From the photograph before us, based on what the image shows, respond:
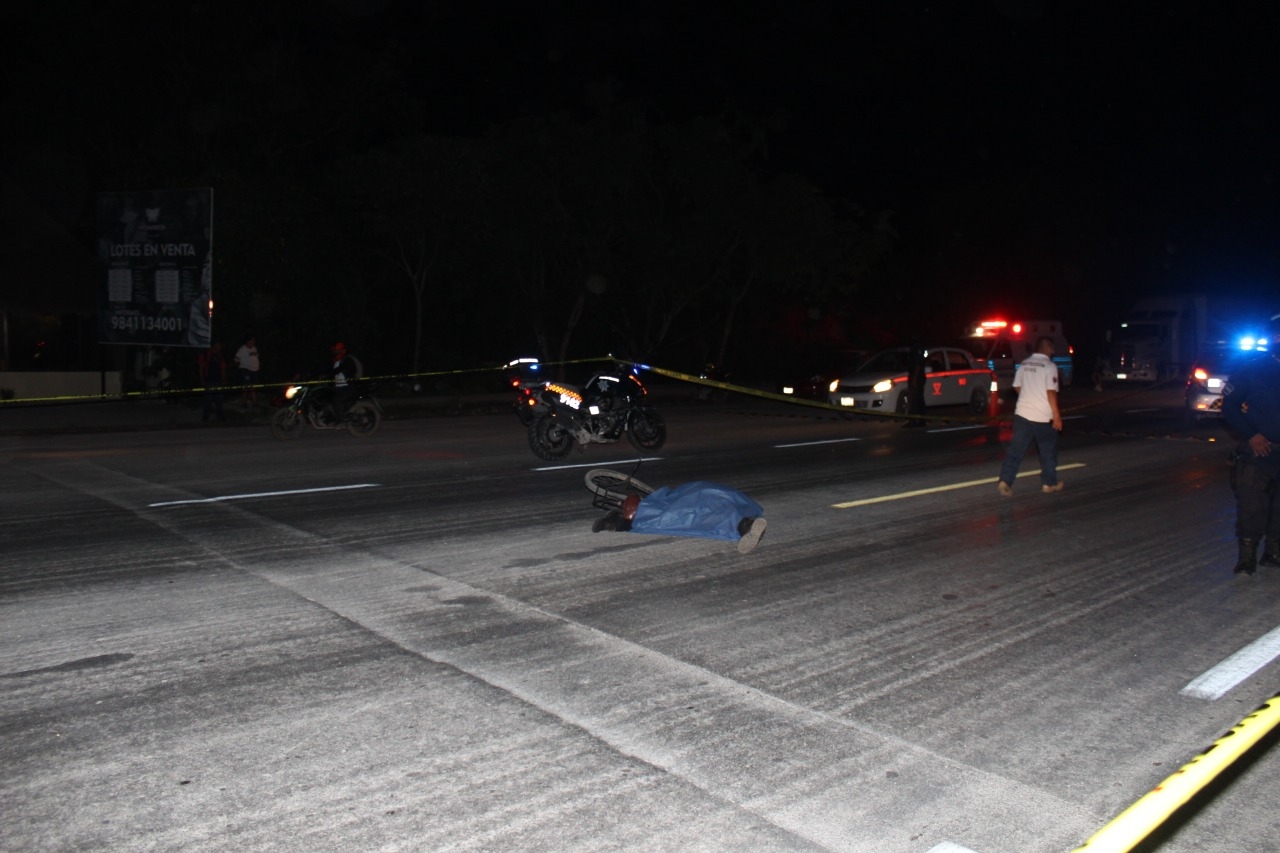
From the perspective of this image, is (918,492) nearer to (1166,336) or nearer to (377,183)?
(377,183)

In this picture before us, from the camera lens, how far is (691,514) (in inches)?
362

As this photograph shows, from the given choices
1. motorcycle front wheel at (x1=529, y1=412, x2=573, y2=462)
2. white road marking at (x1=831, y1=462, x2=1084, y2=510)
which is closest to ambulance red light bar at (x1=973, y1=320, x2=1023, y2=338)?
white road marking at (x1=831, y1=462, x2=1084, y2=510)

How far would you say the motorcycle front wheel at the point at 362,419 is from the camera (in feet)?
58.9

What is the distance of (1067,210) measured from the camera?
189ft

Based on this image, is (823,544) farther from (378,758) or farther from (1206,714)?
(378,758)

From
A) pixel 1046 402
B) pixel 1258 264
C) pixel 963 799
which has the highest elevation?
pixel 1258 264

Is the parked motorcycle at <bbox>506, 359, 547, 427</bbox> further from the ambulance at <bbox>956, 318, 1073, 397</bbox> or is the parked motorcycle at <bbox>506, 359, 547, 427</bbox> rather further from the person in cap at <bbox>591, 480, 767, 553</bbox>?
the ambulance at <bbox>956, 318, 1073, 397</bbox>

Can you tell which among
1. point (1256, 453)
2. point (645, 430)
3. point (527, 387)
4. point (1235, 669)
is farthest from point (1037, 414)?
point (527, 387)

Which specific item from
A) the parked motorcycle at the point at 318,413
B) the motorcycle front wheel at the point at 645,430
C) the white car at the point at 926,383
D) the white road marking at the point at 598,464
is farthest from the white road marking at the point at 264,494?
the white car at the point at 926,383

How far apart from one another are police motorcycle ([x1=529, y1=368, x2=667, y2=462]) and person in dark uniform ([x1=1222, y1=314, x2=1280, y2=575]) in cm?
859

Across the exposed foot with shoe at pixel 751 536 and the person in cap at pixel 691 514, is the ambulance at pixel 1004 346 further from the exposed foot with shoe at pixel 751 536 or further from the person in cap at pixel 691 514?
the exposed foot with shoe at pixel 751 536

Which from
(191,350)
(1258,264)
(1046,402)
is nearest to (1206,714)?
(1046,402)

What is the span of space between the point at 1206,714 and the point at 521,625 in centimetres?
364

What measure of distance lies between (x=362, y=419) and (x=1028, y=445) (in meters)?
10.6
